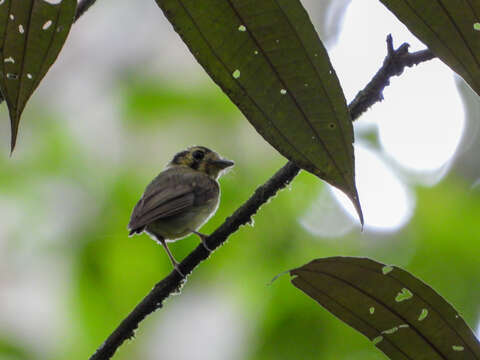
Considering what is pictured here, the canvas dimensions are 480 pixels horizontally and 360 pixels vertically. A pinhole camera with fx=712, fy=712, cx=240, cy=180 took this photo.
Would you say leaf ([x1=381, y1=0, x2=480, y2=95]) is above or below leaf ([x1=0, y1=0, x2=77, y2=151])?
above

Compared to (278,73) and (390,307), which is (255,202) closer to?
(390,307)

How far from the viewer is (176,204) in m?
3.88

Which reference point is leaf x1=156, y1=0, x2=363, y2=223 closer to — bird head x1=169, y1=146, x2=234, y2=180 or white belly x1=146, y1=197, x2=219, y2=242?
white belly x1=146, y1=197, x2=219, y2=242

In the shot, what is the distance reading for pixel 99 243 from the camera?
431 cm

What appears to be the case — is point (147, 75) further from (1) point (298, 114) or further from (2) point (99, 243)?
(1) point (298, 114)

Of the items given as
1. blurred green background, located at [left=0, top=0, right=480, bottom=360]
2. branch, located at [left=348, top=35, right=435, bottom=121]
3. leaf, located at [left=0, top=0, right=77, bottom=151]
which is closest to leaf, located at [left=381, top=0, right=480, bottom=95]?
branch, located at [left=348, top=35, right=435, bottom=121]

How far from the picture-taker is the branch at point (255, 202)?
1.39 metres

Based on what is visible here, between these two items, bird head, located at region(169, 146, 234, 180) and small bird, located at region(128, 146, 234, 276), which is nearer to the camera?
small bird, located at region(128, 146, 234, 276)

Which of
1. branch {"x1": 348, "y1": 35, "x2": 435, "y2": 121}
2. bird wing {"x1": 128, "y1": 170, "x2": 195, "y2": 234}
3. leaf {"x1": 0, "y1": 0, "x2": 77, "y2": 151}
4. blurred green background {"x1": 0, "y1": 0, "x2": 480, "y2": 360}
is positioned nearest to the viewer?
leaf {"x1": 0, "y1": 0, "x2": 77, "y2": 151}

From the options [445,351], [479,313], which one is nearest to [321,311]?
[479,313]

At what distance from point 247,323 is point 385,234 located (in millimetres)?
1261

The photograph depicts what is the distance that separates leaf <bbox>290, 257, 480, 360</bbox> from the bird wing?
2.36 metres

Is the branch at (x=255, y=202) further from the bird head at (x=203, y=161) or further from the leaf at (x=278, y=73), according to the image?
the bird head at (x=203, y=161)

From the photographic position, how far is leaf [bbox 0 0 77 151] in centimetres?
113
